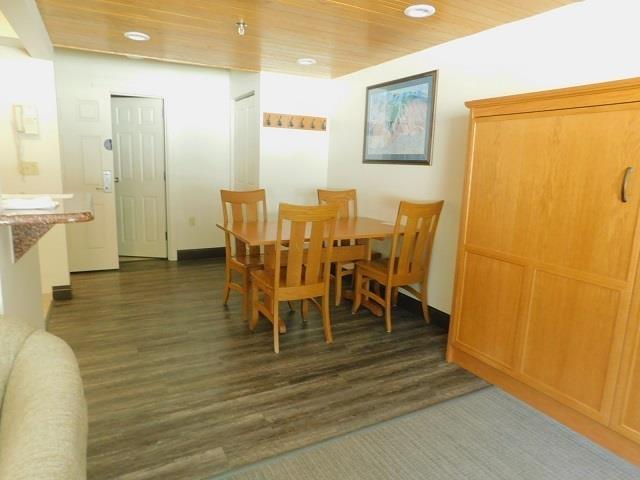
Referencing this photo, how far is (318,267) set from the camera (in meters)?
2.82

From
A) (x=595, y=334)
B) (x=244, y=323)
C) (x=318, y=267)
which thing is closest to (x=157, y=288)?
(x=244, y=323)

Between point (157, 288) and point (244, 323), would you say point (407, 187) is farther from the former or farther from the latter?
point (157, 288)

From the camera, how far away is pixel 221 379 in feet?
7.90

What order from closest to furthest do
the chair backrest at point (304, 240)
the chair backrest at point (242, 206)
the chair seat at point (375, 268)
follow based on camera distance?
1. the chair backrest at point (304, 240)
2. the chair seat at point (375, 268)
3. the chair backrest at point (242, 206)

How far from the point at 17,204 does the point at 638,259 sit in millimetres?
2412

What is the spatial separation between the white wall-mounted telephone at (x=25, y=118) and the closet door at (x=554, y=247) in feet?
11.0

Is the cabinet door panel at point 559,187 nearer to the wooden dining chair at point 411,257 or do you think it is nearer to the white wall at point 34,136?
the wooden dining chair at point 411,257

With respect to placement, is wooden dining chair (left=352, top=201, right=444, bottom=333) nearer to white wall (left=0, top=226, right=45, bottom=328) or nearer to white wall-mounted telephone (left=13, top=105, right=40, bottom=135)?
white wall (left=0, top=226, right=45, bottom=328)

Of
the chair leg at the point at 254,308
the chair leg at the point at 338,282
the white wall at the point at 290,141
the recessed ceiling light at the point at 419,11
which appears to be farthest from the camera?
the white wall at the point at 290,141

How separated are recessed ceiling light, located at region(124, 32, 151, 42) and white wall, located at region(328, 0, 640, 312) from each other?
198 centimetres

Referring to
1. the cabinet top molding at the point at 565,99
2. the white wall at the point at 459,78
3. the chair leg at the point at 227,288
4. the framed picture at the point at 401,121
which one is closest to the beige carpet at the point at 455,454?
the white wall at the point at 459,78

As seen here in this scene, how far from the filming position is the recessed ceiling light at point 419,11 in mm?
2397

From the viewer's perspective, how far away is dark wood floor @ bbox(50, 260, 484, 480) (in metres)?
1.85

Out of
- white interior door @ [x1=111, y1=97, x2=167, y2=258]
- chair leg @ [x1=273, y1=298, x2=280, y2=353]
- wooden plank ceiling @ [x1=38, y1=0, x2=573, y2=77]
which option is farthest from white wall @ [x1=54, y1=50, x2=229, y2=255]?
chair leg @ [x1=273, y1=298, x2=280, y2=353]
